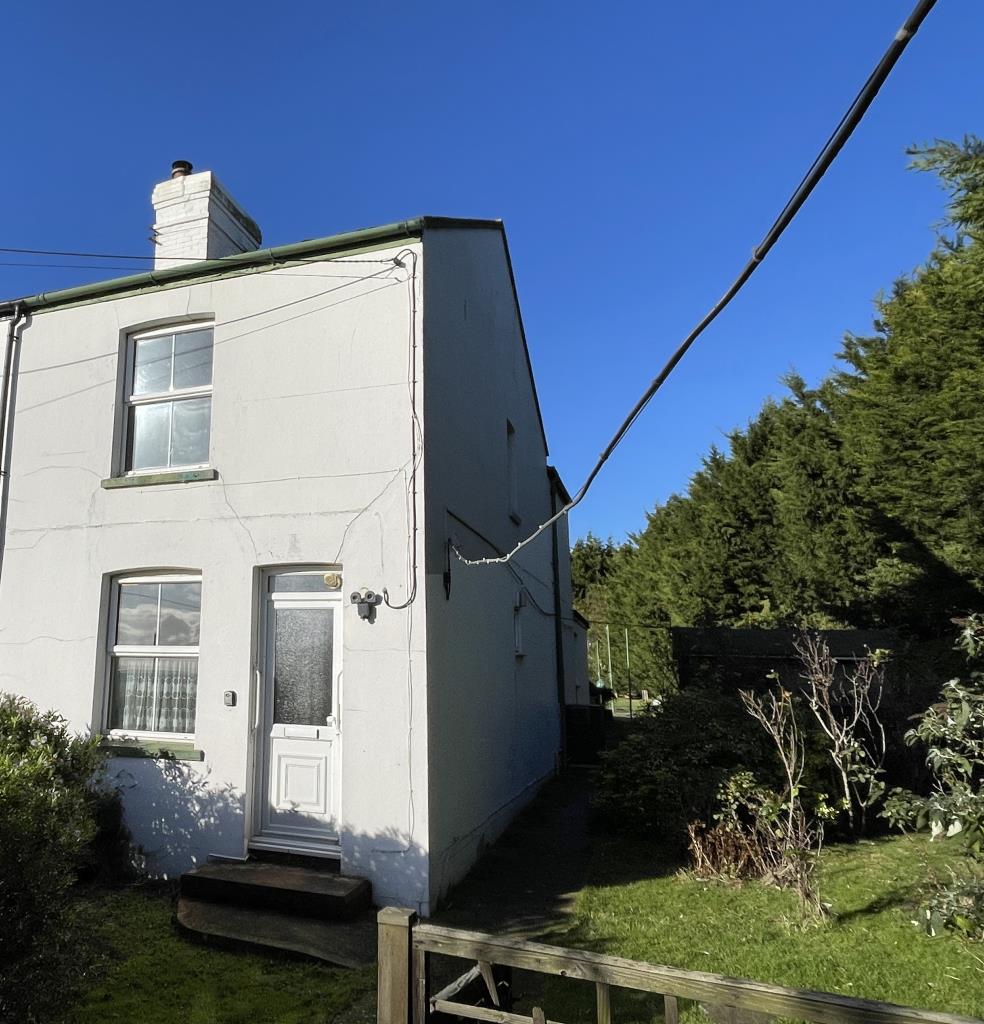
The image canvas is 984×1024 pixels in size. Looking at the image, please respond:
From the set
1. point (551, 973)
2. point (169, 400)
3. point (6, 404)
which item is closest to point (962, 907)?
point (551, 973)

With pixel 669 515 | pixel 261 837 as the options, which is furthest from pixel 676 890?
pixel 669 515

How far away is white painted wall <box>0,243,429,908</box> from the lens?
587 centimetres

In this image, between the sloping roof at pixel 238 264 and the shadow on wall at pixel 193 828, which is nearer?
the shadow on wall at pixel 193 828

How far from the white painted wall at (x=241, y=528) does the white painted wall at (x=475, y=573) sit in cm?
37

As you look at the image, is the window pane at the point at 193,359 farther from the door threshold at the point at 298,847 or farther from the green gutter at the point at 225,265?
the door threshold at the point at 298,847

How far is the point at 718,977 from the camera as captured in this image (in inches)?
89.8

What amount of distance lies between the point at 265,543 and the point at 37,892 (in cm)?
346

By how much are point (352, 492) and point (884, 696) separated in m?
7.28

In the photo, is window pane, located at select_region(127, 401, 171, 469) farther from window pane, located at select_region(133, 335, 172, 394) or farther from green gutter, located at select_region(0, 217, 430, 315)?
green gutter, located at select_region(0, 217, 430, 315)

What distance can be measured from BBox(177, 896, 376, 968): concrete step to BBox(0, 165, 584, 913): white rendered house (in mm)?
536

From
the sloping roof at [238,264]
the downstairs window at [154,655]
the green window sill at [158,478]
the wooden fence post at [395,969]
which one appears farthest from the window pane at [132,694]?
the wooden fence post at [395,969]

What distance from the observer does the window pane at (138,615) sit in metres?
7.02

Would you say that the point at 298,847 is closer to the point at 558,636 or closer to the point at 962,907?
the point at 962,907

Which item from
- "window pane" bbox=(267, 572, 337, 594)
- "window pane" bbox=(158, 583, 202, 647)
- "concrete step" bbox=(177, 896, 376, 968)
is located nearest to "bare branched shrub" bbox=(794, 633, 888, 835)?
"concrete step" bbox=(177, 896, 376, 968)
